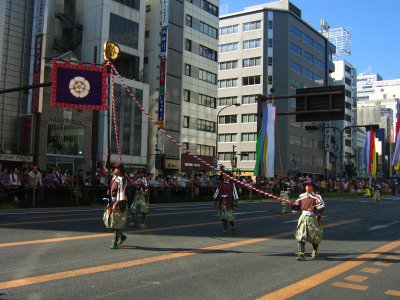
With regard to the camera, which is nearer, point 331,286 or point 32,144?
point 331,286

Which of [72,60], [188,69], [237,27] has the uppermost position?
[237,27]

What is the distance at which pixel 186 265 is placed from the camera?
8.06m

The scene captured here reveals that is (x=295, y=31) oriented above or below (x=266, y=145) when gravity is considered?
above

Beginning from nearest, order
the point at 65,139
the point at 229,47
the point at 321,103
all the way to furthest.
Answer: the point at 321,103 → the point at 65,139 → the point at 229,47

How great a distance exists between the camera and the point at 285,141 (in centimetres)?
7612

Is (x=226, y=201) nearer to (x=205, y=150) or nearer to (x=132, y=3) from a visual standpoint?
(x=132, y=3)

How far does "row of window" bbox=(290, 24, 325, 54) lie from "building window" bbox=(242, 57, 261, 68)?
8.35m

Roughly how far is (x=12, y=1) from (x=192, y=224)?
2785cm

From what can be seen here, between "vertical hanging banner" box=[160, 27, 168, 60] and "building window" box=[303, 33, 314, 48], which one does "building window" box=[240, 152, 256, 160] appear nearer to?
"building window" box=[303, 33, 314, 48]

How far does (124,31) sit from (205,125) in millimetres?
18477

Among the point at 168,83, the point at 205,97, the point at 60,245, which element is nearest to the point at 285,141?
the point at 205,97

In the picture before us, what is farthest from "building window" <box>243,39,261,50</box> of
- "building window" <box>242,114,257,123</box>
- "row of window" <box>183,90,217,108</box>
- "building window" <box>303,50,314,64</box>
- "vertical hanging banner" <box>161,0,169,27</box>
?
"vertical hanging banner" <box>161,0,169,27</box>

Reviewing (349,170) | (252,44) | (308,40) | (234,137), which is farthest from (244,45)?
(349,170)

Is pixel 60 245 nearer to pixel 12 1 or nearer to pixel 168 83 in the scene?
pixel 12 1
